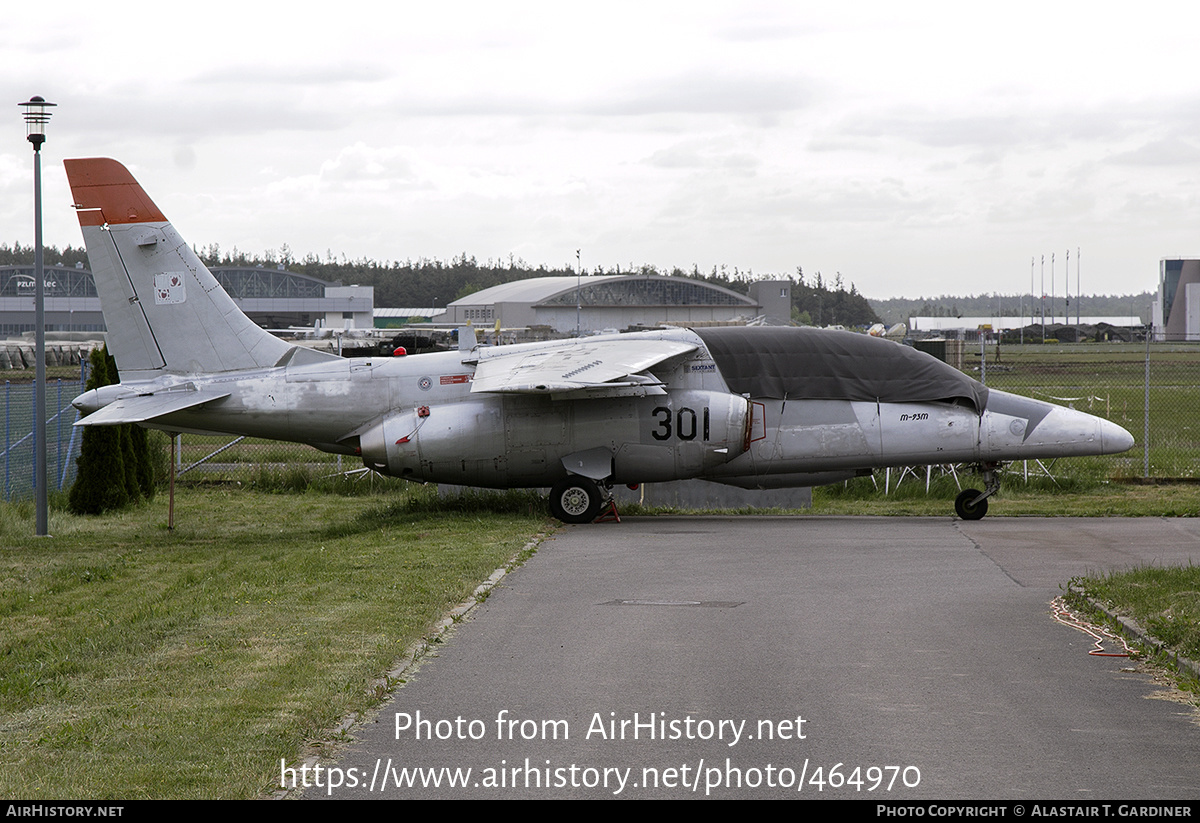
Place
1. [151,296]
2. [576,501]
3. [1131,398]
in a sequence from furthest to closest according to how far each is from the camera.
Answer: [1131,398]
[151,296]
[576,501]

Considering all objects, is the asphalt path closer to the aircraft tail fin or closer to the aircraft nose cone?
the aircraft nose cone

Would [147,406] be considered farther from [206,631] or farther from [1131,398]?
[1131,398]

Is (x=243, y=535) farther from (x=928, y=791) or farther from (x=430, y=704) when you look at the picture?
(x=928, y=791)

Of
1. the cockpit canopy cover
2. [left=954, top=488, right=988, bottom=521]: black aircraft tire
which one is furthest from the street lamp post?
[left=954, top=488, right=988, bottom=521]: black aircraft tire

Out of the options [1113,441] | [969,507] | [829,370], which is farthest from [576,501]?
[1113,441]

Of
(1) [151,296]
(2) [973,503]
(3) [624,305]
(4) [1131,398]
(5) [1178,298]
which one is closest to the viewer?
(2) [973,503]

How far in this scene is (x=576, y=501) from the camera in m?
16.8

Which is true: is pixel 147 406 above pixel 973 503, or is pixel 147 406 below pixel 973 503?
above

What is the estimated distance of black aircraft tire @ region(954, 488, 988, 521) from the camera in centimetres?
1694

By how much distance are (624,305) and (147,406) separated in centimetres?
7921

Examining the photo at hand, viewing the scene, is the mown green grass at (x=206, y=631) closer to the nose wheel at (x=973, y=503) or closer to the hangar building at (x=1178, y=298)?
the nose wheel at (x=973, y=503)

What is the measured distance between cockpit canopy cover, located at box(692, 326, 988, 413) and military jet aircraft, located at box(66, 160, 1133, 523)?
3 cm

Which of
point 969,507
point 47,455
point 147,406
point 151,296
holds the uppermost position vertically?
point 151,296
